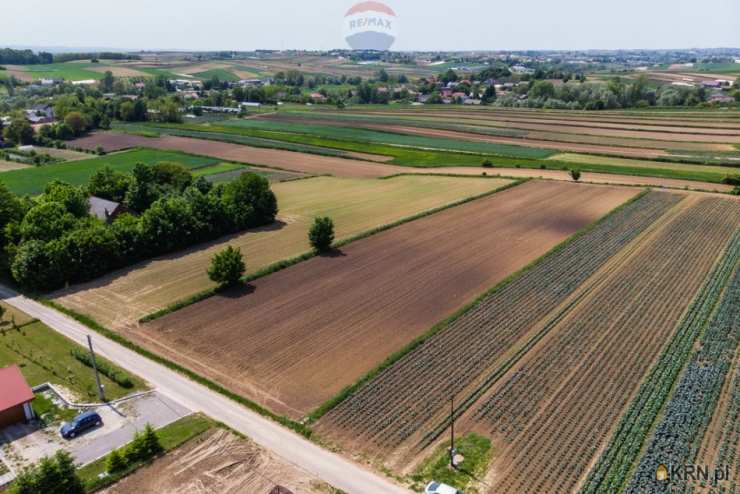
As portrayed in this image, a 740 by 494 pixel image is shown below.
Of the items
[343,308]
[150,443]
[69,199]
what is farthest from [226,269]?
[69,199]

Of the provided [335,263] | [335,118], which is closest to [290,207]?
[335,263]

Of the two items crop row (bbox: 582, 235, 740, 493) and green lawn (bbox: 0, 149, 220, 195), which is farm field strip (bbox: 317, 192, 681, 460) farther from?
green lawn (bbox: 0, 149, 220, 195)

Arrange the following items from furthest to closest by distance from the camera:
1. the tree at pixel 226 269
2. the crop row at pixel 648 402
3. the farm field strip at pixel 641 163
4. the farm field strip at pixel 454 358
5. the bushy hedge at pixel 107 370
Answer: the farm field strip at pixel 641 163 < the tree at pixel 226 269 < the bushy hedge at pixel 107 370 < the farm field strip at pixel 454 358 < the crop row at pixel 648 402

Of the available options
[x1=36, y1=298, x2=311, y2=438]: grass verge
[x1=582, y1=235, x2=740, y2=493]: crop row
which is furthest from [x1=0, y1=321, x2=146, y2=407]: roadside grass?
[x1=582, y1=235, x2=740, y2=493]: crop row

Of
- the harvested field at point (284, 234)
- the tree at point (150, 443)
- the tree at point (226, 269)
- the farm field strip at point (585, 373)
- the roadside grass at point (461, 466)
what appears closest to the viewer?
the roadside grass at point (461, 466)

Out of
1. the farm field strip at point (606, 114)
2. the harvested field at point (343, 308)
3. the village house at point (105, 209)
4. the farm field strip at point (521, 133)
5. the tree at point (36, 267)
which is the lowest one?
the harvested field at point (343, 308)

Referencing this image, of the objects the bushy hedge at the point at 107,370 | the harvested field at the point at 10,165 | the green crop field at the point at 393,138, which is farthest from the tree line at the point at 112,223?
the green crop field at the point at 393,138

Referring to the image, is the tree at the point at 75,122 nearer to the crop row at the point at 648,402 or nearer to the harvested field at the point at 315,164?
the harvested field at the point at 315,164
